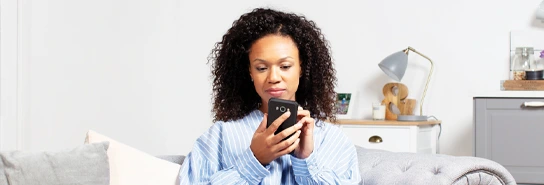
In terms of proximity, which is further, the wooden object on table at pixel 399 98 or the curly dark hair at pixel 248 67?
the wooden object on table at pixel 399 98

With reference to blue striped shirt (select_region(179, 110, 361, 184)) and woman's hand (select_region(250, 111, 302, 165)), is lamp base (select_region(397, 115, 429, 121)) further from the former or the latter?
woman's hand (select_region(250, 111, 302, 165))

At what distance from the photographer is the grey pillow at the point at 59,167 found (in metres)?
1.64

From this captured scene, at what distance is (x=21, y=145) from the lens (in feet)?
11.4

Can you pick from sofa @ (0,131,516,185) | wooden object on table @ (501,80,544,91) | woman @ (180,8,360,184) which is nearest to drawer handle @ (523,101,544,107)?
wooden object on table @ (501,80,544,91)

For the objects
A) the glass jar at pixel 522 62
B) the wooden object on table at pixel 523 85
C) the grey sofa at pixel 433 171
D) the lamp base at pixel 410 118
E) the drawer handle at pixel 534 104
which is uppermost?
the glass jar at pixel 522 62

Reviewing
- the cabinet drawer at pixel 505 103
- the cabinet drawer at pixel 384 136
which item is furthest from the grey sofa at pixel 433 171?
the cabinet drawer at pixel 384 136

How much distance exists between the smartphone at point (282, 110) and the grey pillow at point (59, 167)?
0.45 meters

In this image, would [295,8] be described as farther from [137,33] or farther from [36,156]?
[36,156]

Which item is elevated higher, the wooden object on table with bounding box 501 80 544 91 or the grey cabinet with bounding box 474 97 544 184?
the wooden object on table with bounding box 501 80 544 91

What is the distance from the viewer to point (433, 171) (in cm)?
180

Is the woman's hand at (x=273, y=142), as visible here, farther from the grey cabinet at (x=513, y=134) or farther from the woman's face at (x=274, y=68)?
the grey cabinet at (x=513, y=134)

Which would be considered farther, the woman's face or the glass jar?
the glass jar

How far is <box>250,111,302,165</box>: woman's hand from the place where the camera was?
1.52 m

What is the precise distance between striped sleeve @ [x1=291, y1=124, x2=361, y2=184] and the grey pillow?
46 cm
